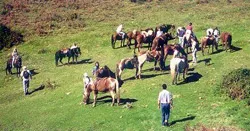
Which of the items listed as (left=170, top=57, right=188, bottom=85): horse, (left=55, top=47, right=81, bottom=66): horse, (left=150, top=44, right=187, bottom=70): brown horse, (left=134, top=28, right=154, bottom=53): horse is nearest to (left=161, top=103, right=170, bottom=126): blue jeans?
(left=170, top=57, right=188, bottom=85): horse

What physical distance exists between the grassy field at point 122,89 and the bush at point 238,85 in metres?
0.49

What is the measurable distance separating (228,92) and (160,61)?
28.7 ft

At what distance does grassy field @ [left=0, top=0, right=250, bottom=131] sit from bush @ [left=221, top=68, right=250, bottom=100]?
49cm

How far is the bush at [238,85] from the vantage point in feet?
77.6

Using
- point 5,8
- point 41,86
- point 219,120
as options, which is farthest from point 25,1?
point 219,120

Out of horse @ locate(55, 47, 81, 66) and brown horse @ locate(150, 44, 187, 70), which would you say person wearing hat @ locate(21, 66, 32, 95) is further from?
brown horse @ locate(150, 44, 187, 70)

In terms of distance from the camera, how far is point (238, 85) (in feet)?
79.5

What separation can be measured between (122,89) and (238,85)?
8.81 metres

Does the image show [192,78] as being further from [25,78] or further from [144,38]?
[25,78]

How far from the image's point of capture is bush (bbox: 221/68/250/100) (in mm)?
23641

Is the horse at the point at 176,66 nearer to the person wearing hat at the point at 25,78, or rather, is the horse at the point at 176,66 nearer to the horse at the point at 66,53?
the person wearing hat at the point at 25,78

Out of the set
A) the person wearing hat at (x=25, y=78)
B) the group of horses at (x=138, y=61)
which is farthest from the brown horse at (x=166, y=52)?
the person wearing hat at (x=25, y=78)

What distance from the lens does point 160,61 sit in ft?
105

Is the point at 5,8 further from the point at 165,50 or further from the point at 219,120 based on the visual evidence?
the point at 219,120
